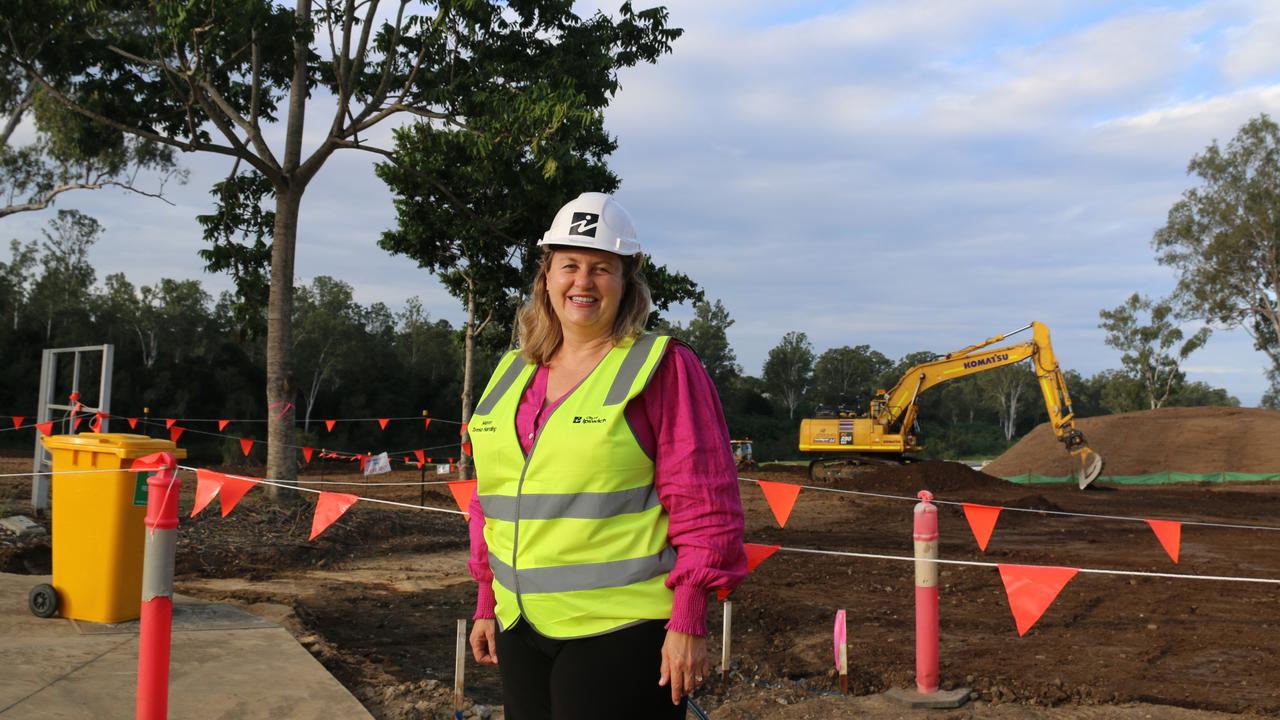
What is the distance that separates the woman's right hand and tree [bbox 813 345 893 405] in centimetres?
8208

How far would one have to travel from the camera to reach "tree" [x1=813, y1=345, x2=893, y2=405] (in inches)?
3349

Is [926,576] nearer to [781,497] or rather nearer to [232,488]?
[781,497]

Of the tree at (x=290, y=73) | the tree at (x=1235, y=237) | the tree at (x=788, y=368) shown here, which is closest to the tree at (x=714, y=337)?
the tree at (x=788, y=368)

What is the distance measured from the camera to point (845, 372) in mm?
87438

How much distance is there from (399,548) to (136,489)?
590 cm

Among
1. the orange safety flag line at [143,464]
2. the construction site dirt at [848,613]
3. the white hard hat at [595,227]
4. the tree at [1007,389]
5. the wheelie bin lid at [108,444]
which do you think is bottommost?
the construction site dirt at [848,613]

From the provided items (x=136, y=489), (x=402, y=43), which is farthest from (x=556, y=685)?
(x=402, y=43)

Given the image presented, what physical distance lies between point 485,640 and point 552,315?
Answer: 86cm

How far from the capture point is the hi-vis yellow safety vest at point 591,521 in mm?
1993

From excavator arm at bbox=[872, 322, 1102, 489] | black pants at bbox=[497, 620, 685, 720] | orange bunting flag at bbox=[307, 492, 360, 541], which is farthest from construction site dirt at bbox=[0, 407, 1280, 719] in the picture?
excavator arm at bbox=[872, 322, 1102, 489]

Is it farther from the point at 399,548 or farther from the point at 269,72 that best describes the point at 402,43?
the point at 399,548

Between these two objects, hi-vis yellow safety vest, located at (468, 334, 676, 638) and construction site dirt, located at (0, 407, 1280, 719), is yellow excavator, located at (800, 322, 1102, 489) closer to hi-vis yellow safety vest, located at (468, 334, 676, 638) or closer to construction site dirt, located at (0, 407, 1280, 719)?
construction site dirt, located at (0, 407, 1280, 719)

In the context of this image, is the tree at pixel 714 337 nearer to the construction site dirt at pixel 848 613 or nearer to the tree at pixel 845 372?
the tree at pixel 845 372

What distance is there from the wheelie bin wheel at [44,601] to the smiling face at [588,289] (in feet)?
15.2
